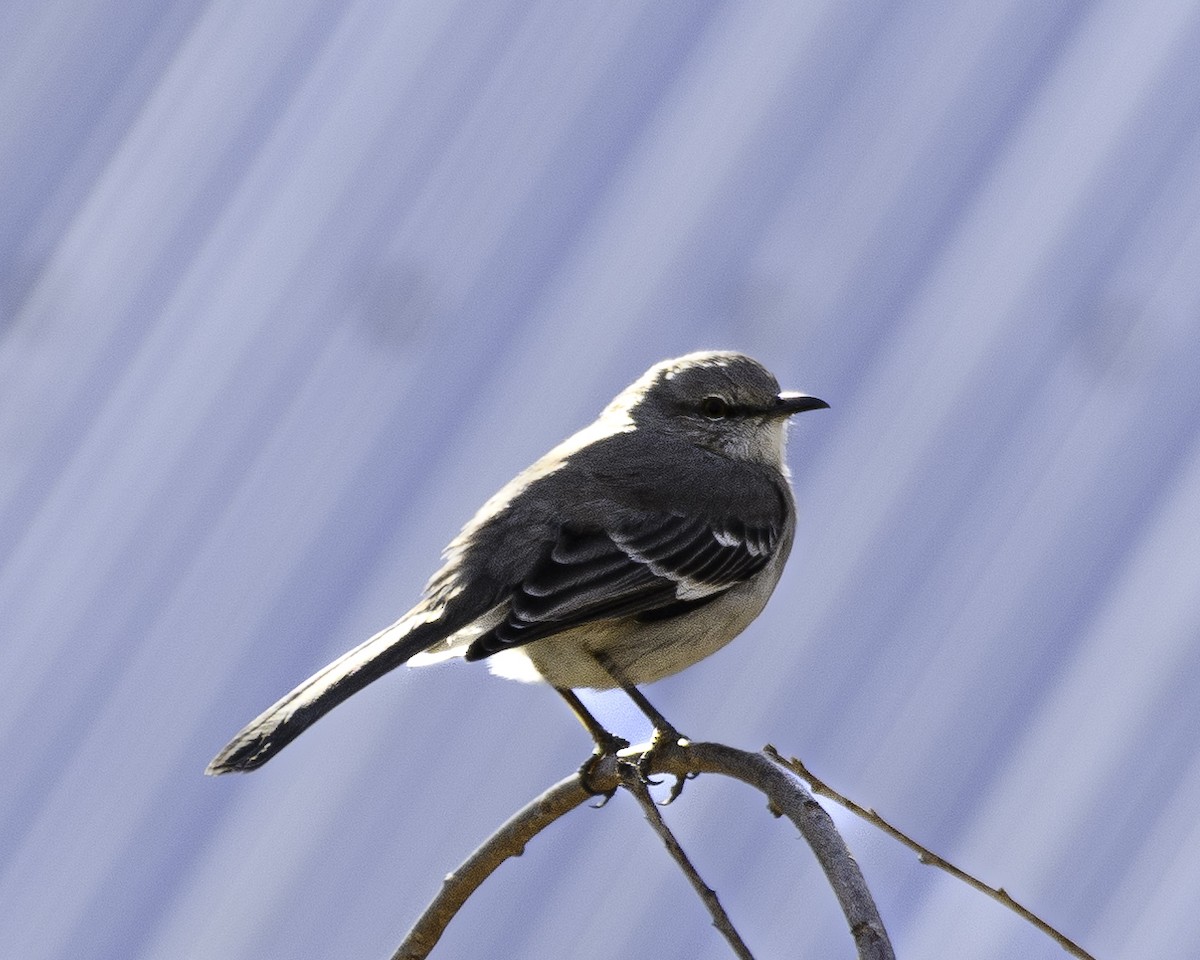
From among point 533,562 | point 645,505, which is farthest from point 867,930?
point 645,505

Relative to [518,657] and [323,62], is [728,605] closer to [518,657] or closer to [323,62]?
[518,657]

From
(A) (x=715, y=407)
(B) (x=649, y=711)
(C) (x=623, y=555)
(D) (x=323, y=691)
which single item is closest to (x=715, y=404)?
(A) (x=715, y=407)

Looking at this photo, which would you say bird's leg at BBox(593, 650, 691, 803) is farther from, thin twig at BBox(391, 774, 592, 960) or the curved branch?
thin twig at BBox(391, 774, 592, 960)

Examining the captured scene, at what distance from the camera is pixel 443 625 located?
283cm

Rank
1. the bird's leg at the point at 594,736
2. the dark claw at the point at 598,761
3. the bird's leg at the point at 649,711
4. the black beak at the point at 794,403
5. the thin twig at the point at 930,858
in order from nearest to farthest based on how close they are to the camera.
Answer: the thin twig at the point at 930,858 → the dark claw at the point at 598,761 → the bird's leg at the point at 594,736 → the bird's leg at the point at 649,711 → the black beak at the point at 794,403

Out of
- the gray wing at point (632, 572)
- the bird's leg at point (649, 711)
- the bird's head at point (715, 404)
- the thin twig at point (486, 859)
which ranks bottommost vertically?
the thin twig at point (486, 859)

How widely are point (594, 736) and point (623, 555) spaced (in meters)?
0.37

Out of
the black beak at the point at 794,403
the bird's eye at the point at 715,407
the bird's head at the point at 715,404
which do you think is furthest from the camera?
the bird's eye at the point at 715,407

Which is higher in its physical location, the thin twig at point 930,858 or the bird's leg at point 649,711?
the thin twig at point 930,858

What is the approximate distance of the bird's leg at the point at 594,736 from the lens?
2.80 m

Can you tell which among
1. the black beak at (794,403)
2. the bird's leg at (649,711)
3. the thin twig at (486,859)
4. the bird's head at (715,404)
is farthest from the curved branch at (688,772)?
the bird's head at (715,404)

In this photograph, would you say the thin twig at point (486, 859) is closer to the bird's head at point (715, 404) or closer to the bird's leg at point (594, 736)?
the bird's leg at point (594, 736)

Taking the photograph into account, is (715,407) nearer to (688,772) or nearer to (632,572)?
(632,572)

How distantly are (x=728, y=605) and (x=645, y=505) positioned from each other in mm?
283
